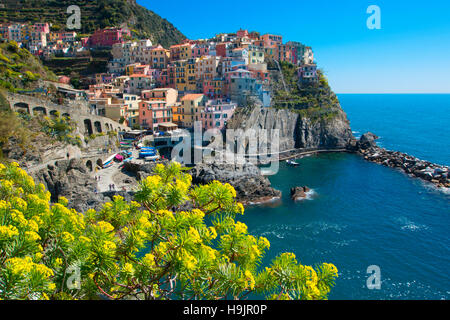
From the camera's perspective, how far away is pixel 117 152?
48000mm

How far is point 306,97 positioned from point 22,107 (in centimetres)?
5990

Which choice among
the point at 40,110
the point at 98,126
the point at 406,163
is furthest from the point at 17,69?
the point at 406,163

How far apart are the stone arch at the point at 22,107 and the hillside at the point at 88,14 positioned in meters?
63.6

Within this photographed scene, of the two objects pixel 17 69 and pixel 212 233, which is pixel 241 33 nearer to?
pixel 17 69

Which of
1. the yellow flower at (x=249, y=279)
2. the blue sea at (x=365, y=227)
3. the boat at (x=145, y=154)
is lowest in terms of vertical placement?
the blue sea at (x=365, y=227)

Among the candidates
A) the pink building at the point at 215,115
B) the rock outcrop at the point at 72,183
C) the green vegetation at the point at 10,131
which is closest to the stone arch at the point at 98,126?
the green vegetation at the point at 10,131

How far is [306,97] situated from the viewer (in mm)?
77375

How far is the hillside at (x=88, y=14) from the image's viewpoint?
9775 centimetres

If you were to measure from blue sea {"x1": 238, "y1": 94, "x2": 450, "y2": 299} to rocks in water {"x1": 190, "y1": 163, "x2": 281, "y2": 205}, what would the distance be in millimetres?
2680

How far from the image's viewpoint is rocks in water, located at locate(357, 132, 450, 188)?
1969 inches

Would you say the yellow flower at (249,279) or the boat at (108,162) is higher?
the yellow flower at (249,279)

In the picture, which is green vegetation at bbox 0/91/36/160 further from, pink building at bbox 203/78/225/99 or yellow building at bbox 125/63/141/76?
yellow building at bbox 125/63/141/76

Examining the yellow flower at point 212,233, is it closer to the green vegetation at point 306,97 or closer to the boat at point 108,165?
the boat at point 108,165

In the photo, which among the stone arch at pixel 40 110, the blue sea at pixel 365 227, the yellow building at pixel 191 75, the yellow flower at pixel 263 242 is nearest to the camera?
the yellow flower at pixel 263 242
